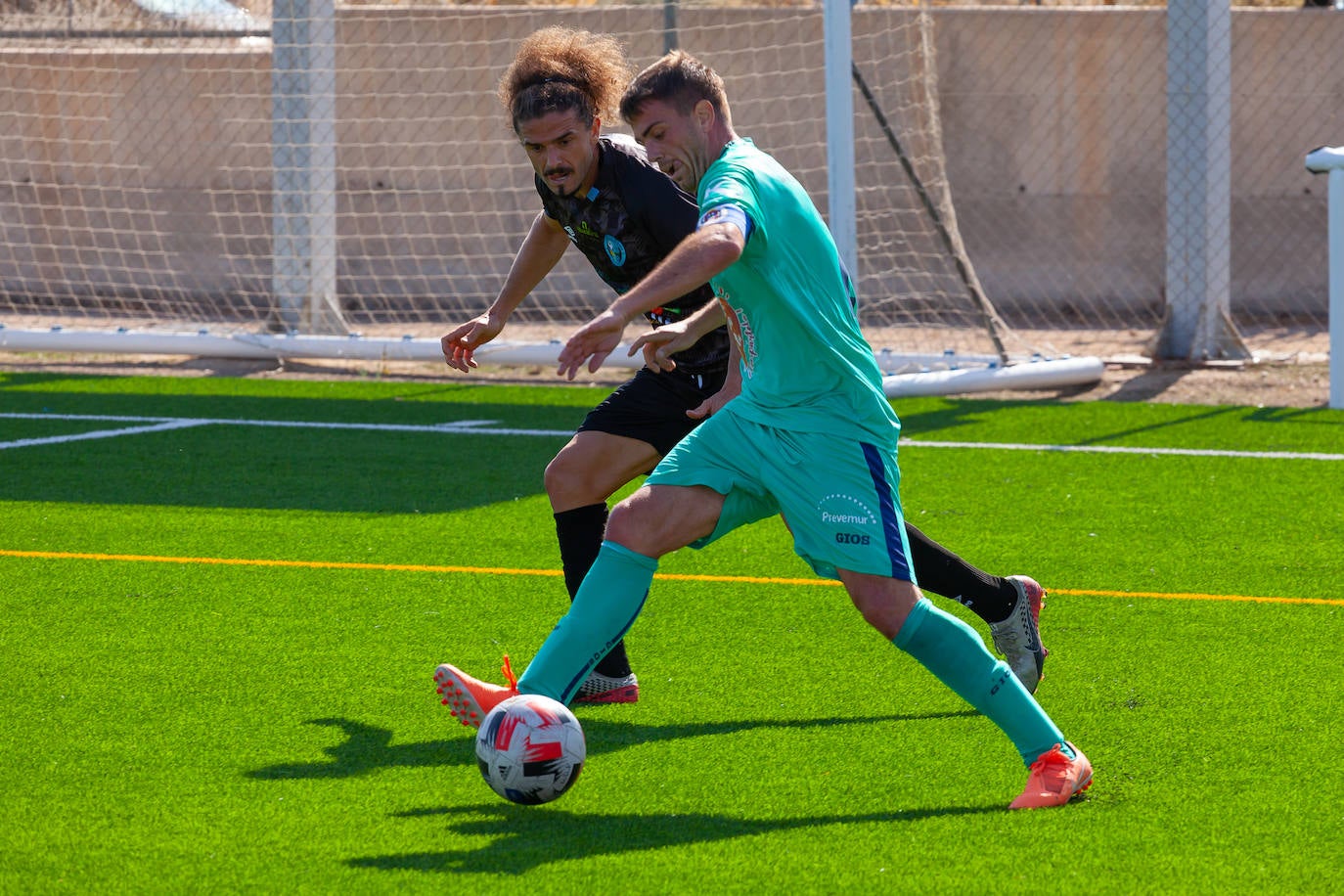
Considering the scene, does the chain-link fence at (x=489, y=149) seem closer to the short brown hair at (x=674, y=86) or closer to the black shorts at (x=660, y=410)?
the black shorts at (x=660, y=410)

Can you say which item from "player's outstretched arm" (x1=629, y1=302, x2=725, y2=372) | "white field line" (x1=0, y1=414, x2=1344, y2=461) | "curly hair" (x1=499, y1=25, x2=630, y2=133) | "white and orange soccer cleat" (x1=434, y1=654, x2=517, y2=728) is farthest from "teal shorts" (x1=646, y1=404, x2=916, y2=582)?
"white field line" (x1=0, y1=414, x2=1344, y2=461)

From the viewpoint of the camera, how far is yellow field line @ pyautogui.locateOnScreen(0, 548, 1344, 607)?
19.0 ft

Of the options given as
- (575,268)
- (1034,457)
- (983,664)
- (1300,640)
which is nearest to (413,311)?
(575,268)

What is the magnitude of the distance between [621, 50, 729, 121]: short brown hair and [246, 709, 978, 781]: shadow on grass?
61.5 inches

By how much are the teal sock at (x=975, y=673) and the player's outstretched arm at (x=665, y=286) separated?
35.1 inches

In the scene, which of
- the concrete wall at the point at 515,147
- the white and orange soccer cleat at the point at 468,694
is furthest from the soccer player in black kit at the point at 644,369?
the concrete wall at the point at 515,147

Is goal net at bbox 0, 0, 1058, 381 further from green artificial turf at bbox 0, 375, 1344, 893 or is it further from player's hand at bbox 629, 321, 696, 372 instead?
player's hand at bbox 629, 321, 696, 372

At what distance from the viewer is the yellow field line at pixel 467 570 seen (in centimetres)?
579

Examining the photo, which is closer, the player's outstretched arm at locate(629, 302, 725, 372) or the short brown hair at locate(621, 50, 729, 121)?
the short brown hair at locate(621, 50, 729, 121)

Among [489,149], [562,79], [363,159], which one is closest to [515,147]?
[489,149]

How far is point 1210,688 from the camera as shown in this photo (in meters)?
4.70

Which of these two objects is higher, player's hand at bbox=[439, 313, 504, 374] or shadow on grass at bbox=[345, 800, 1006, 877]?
player's hand at bbox=[439, 313, 504, 374]

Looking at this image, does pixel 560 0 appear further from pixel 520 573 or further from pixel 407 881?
pixel 407 881

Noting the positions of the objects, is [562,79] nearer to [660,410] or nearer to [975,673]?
[660,410]
